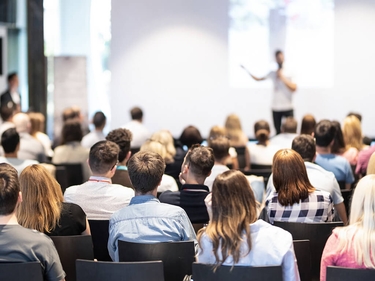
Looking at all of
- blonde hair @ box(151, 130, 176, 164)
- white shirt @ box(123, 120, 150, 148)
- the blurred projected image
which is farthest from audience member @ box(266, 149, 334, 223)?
the blurred projected image

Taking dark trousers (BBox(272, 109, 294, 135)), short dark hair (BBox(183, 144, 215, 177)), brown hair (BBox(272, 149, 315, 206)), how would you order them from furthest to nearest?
dark trousers (BBox(272, 109, 294, 135))
short dark hair (BBox(183, 144, 215, 177))
brown hair (BBox(272, 149, 315, 206))

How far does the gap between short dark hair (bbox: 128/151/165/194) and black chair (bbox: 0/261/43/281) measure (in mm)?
844

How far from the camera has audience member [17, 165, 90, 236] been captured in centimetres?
339

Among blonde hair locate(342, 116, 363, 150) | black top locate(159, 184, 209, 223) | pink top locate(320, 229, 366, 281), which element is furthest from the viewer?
blonde hair locate(342, 116, 363, 150)

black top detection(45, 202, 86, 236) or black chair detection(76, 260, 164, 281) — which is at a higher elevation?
black top detection(45, 202, 86, 236)

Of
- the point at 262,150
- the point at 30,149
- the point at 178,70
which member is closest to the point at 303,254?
the point at 262,150

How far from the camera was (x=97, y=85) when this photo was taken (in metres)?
12.2

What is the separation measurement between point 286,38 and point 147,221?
28.9 feet

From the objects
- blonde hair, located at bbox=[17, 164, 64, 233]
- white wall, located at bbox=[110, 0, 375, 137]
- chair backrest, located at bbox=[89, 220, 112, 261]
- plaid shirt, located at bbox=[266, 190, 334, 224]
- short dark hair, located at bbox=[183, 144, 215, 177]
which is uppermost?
white wall, located at bbox=[110, 0, 375, 137]

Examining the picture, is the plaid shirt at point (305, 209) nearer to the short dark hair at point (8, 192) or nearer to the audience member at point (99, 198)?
the audience member at point (99, 198)

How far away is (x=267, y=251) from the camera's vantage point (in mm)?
2766

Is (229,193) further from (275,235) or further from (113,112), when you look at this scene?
(113,112)

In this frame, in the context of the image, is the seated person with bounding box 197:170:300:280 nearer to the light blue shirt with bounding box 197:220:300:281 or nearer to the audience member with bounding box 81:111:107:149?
the light blue shirt with bounding box 197:220:300:281

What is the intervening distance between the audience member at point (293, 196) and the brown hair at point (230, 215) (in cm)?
103
